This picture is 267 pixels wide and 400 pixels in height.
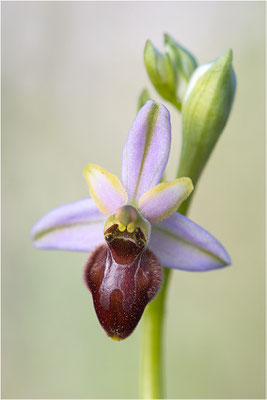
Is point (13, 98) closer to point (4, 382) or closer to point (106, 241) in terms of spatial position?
point (4, 382)

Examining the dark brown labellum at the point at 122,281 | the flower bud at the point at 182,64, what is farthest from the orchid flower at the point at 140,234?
the flower bud at the point at 182,64

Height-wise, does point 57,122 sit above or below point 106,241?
above

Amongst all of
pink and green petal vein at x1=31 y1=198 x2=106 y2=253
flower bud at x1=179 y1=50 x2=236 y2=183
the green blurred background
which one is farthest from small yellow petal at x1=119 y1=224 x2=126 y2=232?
the green blurred background

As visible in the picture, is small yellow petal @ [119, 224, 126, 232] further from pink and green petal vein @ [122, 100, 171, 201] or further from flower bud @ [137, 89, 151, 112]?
flower bud @ [137, 89, 151, 112]

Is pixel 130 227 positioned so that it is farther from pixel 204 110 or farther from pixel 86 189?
pixel 86 189

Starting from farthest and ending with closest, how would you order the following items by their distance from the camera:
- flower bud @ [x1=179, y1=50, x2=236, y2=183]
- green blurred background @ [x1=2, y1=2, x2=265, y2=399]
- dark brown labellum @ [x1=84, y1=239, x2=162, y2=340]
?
green blurred background @ [x1=2, y1=2, x2=265, y2=399]
flower bud @ [x1=179, y1=50, x2=236, y2=183]
dark brown labellum @ [x1=84, y1=239, x2=162, y2=340]

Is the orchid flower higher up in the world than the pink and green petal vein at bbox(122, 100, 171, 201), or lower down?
lower down

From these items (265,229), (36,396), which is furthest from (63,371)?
(265,229)
